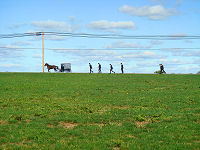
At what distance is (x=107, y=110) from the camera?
61.1 feet

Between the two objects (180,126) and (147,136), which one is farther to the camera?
(180,126)

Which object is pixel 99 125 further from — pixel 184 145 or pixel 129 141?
pixel 184 145

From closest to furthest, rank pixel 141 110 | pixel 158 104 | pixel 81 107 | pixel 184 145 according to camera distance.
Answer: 1. pixel 184 145
2. pixel 141 110
3. pixel 81 107
4. pixel 158 104

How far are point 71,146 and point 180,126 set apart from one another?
515 cm

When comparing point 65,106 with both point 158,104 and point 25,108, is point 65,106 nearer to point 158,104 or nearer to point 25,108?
point 25,108

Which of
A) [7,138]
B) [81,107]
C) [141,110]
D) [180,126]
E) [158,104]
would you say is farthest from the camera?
[158,104]

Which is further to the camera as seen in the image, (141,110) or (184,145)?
(141,110)

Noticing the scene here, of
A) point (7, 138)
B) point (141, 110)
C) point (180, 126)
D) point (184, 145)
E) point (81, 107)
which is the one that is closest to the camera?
point (184, 145)

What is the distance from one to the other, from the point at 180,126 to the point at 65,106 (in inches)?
329

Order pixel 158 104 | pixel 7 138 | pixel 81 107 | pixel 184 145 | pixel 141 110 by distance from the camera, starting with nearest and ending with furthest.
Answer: pixel 184 145
pixel 7 138
pixel 141 110
pixel 81 107
pixel 158 104

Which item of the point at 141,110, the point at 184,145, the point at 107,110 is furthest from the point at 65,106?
the point at 184,145

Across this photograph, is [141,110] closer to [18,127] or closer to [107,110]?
[107,110]

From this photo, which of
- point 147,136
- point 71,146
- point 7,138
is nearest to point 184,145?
point 147,136

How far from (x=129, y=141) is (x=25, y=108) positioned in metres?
9.45
